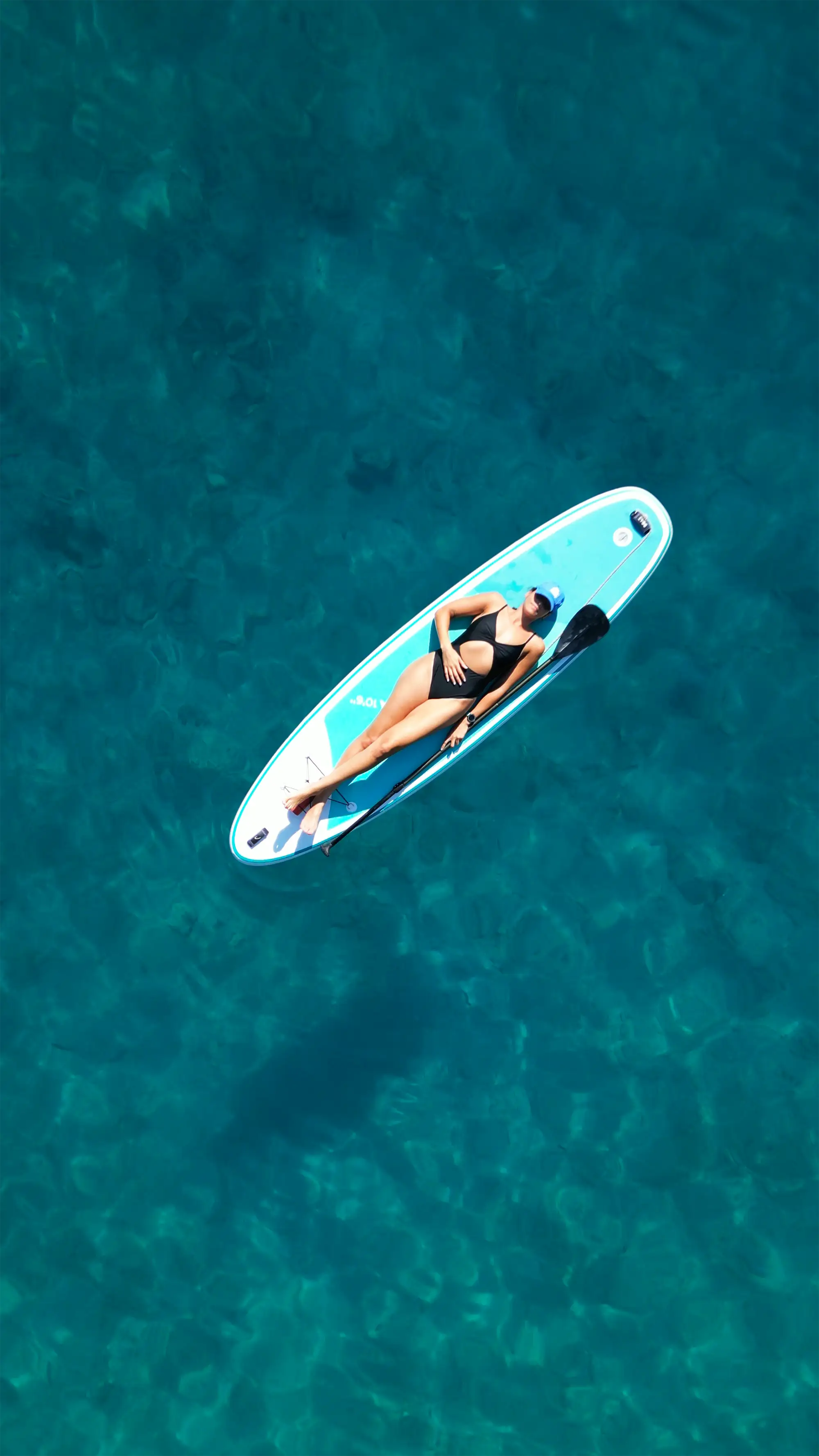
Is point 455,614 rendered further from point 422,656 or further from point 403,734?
point 403,734

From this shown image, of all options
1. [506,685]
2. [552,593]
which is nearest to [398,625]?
[506,685]

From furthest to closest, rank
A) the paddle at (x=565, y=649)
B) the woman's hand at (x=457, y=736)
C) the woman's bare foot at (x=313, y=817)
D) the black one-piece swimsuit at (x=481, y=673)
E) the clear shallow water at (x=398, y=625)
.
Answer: the clear shallow water at (x=398, y=625) < the woman's bare foot at (x=313, y=817) < the paddle at (x=565, y=649) < the woman's hand at (x=457, y=736) < the black one-piece swimsuit at (x=481, y=673)

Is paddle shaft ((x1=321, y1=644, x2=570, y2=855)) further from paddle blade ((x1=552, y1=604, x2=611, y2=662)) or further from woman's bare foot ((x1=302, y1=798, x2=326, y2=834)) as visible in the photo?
woman's bare foot ((x1=302, y1=798, x2=326, y2=834))

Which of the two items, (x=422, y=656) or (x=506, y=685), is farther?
(x=422, y=656)

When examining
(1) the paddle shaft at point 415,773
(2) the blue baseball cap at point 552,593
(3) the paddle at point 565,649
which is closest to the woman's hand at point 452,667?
(3) the paddle at point 565,649

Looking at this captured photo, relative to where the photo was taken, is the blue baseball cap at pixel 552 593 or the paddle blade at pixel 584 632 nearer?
the blue baseball cap at pixel 552 593

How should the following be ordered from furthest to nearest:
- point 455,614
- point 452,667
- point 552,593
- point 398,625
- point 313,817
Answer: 1. point 398,625
2. point 313,817
3. point 455,614
4. point 552,593
5. point 452,667

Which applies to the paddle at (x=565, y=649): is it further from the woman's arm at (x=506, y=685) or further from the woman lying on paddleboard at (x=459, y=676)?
the woman lying on paddleboard at (x=459, y=676)

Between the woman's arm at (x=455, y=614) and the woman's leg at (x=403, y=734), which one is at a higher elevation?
the woman's arm at (x=455, y=614)
